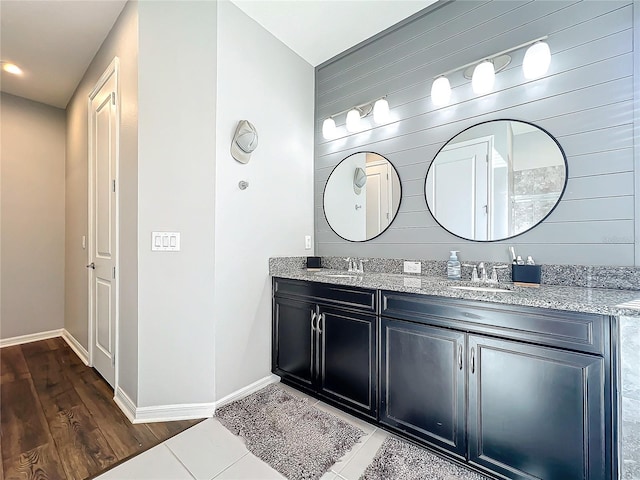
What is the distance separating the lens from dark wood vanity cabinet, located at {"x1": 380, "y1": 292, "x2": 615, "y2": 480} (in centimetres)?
108

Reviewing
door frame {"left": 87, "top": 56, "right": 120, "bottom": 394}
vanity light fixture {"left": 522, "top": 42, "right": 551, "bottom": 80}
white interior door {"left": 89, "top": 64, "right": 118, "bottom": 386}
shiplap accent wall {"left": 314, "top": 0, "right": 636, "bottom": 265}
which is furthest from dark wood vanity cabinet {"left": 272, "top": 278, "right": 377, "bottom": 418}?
vanity light fixture {"left": 522, "top": 42, "right": 551, "bottom": 80}

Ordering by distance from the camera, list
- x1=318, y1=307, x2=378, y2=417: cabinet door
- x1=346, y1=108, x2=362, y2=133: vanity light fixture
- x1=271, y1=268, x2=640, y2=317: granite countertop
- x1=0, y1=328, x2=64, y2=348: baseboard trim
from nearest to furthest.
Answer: x1=271, y1=268, x2=640, y2=317: granite countertop
x1=318, y1=307, x2=378, y2=417: cabinet door
x1=346, y1=108, x2=362, y2=133: vanity light fixture
x1=0, y1=328, x2=64, y2=348: baseboard trim

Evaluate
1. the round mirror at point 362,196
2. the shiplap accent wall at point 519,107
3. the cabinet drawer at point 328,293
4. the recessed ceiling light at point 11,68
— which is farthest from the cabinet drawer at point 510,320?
the recessed ceiling light at point 11,68

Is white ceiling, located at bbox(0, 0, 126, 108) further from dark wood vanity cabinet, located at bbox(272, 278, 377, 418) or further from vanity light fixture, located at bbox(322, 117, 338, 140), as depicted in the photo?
dark wood vanity cabinet, located at bbox(272, 278, 377, 418)

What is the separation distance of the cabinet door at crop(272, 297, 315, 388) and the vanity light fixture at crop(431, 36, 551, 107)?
1.74 metres

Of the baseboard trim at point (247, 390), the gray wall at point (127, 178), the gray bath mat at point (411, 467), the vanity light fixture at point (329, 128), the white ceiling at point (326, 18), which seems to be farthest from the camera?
the vanity light fixture at point (329, 128)

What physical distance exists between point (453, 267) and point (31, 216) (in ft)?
14.3

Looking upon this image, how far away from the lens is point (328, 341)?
6.29 feet

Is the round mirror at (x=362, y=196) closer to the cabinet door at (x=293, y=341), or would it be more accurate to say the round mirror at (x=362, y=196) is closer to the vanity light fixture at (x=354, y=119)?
the vanity light fixture at (x=354, y=119)

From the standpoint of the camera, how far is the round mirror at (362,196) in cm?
228

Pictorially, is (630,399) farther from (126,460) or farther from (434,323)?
(126,460)

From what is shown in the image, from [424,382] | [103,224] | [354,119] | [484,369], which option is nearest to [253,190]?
[354,119]

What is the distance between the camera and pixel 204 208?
1877 mm

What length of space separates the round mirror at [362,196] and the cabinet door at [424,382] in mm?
957
